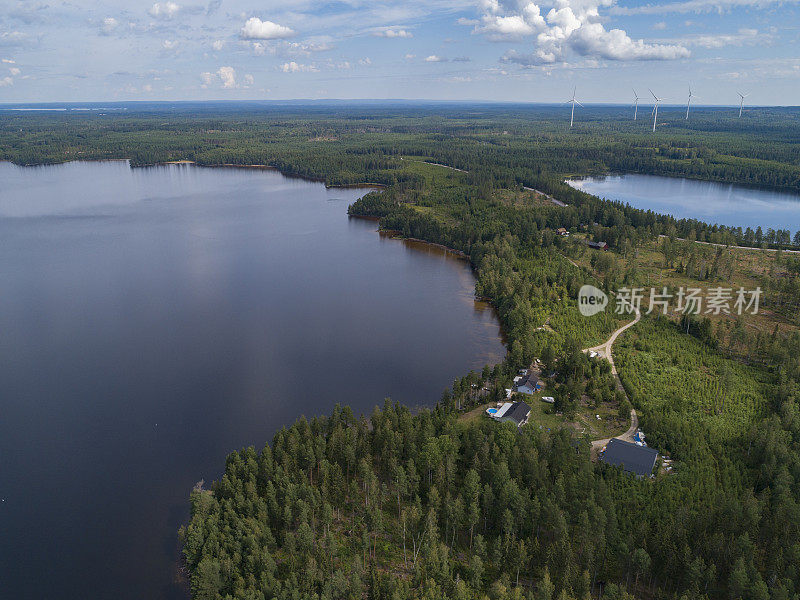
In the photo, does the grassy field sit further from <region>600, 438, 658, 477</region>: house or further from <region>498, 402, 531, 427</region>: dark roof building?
<region>498, 402, 531, 427</region>: dark roof building

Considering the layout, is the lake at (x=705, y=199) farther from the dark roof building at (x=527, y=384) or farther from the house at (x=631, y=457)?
the house at (x=631, y=457)

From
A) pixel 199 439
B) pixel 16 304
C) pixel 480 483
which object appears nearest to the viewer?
pixel 480 483

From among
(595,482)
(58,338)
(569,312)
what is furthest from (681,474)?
(58,338)

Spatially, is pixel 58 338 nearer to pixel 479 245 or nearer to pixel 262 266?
pixel 262 266

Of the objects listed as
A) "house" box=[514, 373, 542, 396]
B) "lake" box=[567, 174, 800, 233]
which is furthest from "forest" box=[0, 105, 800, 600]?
"lake" box=[567, 174, 800, 233]

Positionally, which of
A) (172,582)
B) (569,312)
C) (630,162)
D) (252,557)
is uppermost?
(630,162)

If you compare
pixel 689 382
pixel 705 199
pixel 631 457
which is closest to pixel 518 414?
pixel 631 457

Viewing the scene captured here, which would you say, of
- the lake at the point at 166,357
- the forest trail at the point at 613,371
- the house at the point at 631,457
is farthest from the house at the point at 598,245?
the house at the point at 631,457
